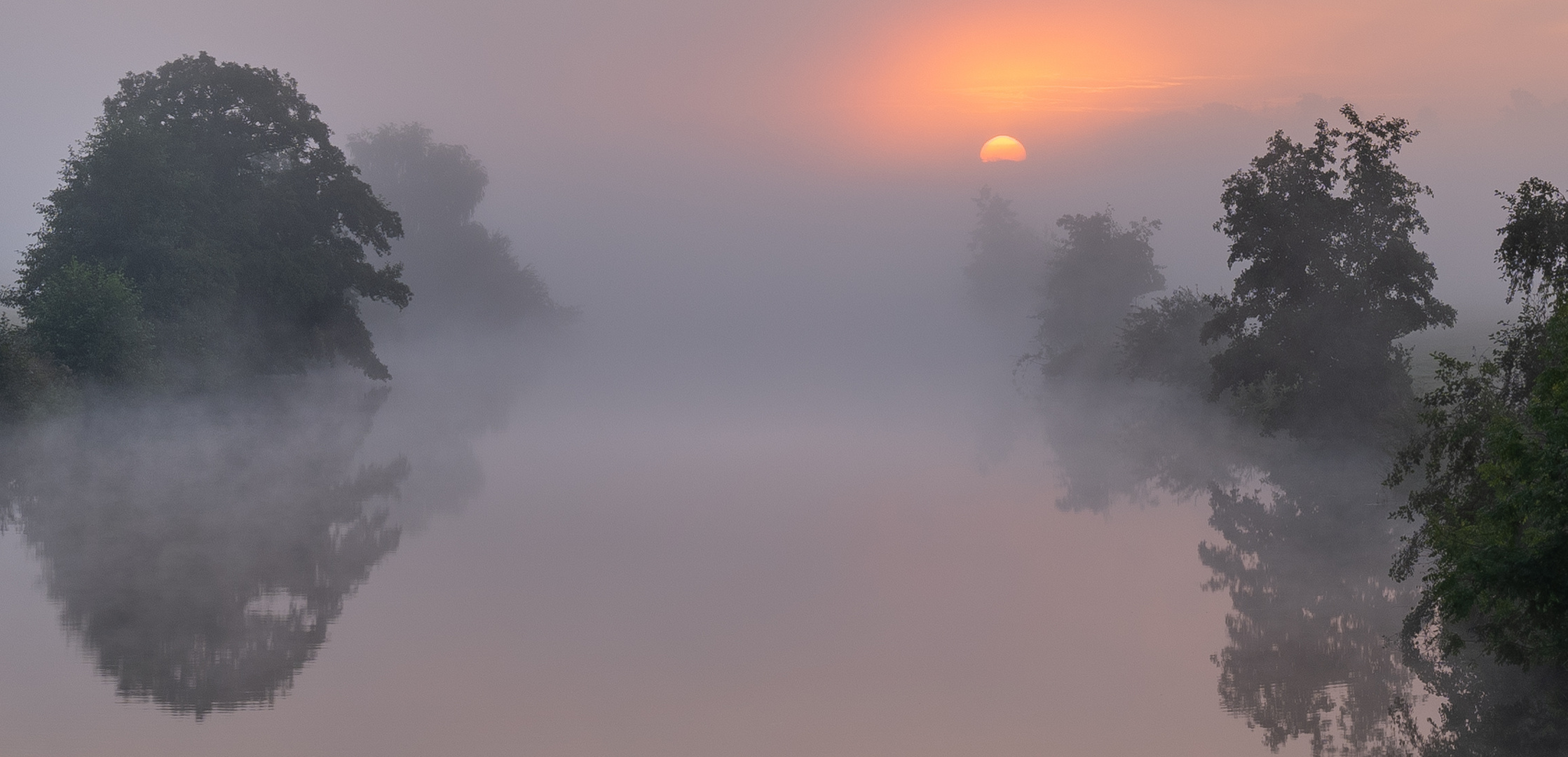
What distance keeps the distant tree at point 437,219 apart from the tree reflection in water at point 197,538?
58.1 meters

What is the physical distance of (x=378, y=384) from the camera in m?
71.3

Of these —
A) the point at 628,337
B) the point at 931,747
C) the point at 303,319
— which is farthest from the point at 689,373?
the point at 931,747

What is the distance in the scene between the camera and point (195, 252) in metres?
44.0

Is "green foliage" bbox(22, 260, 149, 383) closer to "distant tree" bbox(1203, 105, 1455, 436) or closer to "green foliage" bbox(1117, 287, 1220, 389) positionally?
"distant tree" bbox(1203, 105, 1455, 436)

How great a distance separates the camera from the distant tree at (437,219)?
102 metres

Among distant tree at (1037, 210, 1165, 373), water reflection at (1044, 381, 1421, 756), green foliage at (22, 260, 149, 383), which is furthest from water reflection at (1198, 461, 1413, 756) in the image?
distant tree at (1037, 210, 1165, 373)

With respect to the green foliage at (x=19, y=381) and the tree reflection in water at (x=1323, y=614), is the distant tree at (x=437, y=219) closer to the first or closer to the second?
the green foliage at (x=19, y=381)

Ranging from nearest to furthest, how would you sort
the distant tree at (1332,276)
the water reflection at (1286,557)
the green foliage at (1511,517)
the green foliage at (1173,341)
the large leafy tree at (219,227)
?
the green foliage at (1511,517)
the water reflection at (1286,557)
the distant tree at (1332,276)
the large leafy tree at (219,227)
the green foliage at (1173,341)

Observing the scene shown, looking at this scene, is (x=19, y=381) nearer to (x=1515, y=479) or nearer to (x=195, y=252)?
(x=195, y=252)

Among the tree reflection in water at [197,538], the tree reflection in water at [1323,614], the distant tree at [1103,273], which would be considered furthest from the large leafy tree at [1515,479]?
the distant tree at [1103,273]

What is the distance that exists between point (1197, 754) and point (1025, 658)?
3655 millimetres

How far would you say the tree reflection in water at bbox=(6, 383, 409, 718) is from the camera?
15.8 meters

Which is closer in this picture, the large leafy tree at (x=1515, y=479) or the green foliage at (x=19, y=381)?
the large leafy tree at (x=1515, y=479)

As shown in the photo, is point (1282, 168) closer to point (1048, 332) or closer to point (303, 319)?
point (303, 319)
